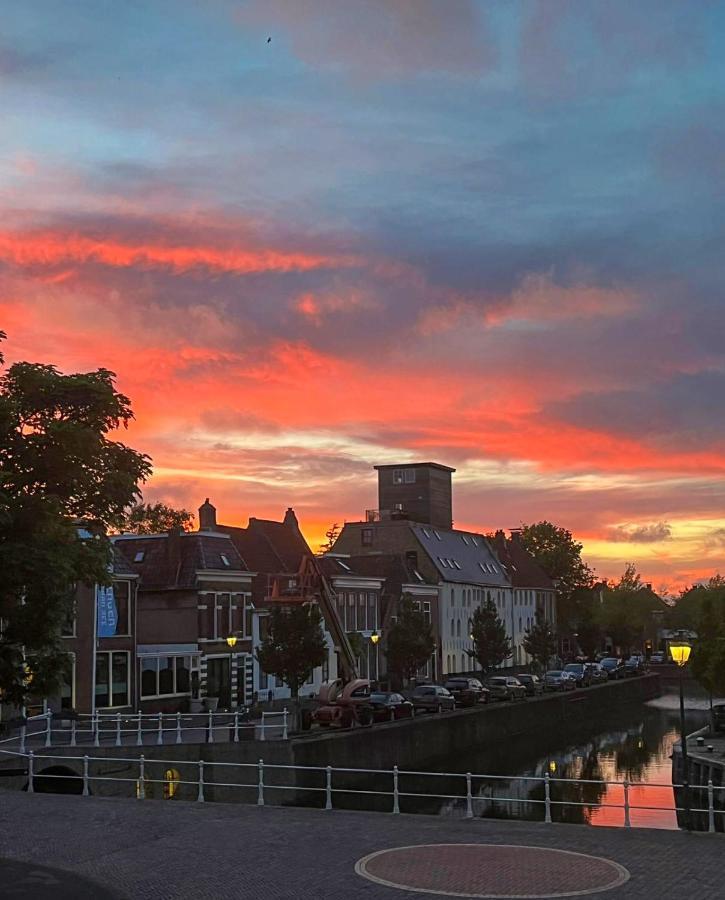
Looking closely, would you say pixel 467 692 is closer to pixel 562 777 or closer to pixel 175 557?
pixel 562 777

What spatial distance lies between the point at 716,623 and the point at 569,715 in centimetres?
1875

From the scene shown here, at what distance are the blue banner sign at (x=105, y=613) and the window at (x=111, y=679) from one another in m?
1.17

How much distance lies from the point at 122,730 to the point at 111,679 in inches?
510

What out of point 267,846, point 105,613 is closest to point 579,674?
point 105,613

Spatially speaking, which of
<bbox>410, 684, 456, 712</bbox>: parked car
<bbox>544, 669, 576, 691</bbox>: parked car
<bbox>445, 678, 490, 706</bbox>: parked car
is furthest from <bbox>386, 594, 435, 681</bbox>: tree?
<bbox>544, 669, 576, 691</bbox>: parked car

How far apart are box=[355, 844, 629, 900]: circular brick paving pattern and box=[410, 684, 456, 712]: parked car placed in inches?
1670

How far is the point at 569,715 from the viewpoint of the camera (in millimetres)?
82688

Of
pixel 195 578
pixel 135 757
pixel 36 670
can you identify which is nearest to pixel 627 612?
pixel 195 578

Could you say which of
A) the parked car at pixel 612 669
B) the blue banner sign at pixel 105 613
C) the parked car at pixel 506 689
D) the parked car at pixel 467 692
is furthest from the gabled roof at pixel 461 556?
the blue banner sign at pixel 105 613

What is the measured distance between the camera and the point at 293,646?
56562mm

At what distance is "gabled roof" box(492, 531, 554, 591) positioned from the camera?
126 metres

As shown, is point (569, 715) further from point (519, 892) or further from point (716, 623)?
point (519, 892)

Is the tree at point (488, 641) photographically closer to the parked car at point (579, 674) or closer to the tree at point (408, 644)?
the parked car at point (579, 674)

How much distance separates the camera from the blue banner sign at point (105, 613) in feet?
168
